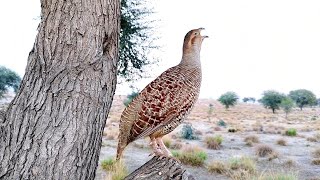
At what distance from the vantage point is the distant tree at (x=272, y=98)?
160ft

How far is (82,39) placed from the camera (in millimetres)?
3146

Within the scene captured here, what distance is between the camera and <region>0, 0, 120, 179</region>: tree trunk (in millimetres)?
3031

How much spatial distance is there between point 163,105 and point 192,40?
594 mm

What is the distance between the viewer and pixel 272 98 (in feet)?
163

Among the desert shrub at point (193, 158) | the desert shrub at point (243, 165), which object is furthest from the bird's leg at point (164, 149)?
the desert shrub at point (193, 158)

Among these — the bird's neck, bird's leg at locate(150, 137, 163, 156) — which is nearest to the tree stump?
bird's leg at locate(150, 137, 163, 156)

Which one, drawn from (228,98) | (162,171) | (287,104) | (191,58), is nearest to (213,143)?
(191,58)

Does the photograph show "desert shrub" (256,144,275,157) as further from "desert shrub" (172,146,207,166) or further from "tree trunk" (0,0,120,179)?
"tree trunk" (0,0,120,179)

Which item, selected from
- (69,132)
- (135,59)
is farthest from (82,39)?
(135,59)

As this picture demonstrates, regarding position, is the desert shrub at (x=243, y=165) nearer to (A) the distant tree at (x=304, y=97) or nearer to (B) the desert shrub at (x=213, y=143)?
(B) the desert shrub at (x=213, y=143)

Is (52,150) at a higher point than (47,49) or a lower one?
lower

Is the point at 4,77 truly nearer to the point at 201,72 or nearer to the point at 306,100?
the point at 201,72

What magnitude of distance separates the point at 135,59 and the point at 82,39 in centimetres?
930

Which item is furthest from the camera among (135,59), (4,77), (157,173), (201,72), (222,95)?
(222,95)
